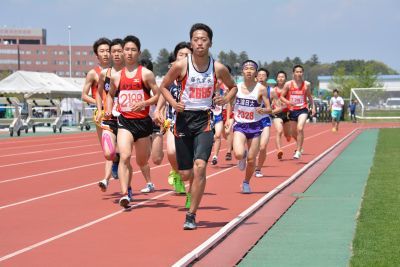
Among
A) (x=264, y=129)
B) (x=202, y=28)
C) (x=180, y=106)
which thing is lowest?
(x=264, y=129)

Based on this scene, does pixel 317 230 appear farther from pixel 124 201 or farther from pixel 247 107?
pixel 247 107

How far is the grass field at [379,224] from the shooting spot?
6.89 meters

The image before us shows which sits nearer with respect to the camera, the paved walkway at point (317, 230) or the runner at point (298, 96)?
the paved walkway at point (317, 230)

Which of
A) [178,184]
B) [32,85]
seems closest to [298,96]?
[178,184]

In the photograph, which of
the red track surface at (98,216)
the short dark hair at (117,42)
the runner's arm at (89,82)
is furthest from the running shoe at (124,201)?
the runner's arm at (89,82)

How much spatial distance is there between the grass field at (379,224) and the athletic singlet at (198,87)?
217 cm

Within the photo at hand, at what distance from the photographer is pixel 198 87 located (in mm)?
8891

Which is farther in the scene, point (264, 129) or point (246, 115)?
point (264, 129)

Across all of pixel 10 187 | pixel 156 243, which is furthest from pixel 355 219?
pixel 10 187

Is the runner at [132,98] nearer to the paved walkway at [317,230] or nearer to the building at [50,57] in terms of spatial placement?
the paved walkway at [317,230]

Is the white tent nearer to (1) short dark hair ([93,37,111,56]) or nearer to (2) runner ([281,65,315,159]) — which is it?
(2) runner ([281,65,315,159])

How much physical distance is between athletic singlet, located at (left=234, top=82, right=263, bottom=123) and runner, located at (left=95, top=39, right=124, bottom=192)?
2359 mm

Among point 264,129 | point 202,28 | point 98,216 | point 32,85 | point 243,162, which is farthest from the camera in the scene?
point 32,85

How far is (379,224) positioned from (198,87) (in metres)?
2.49
